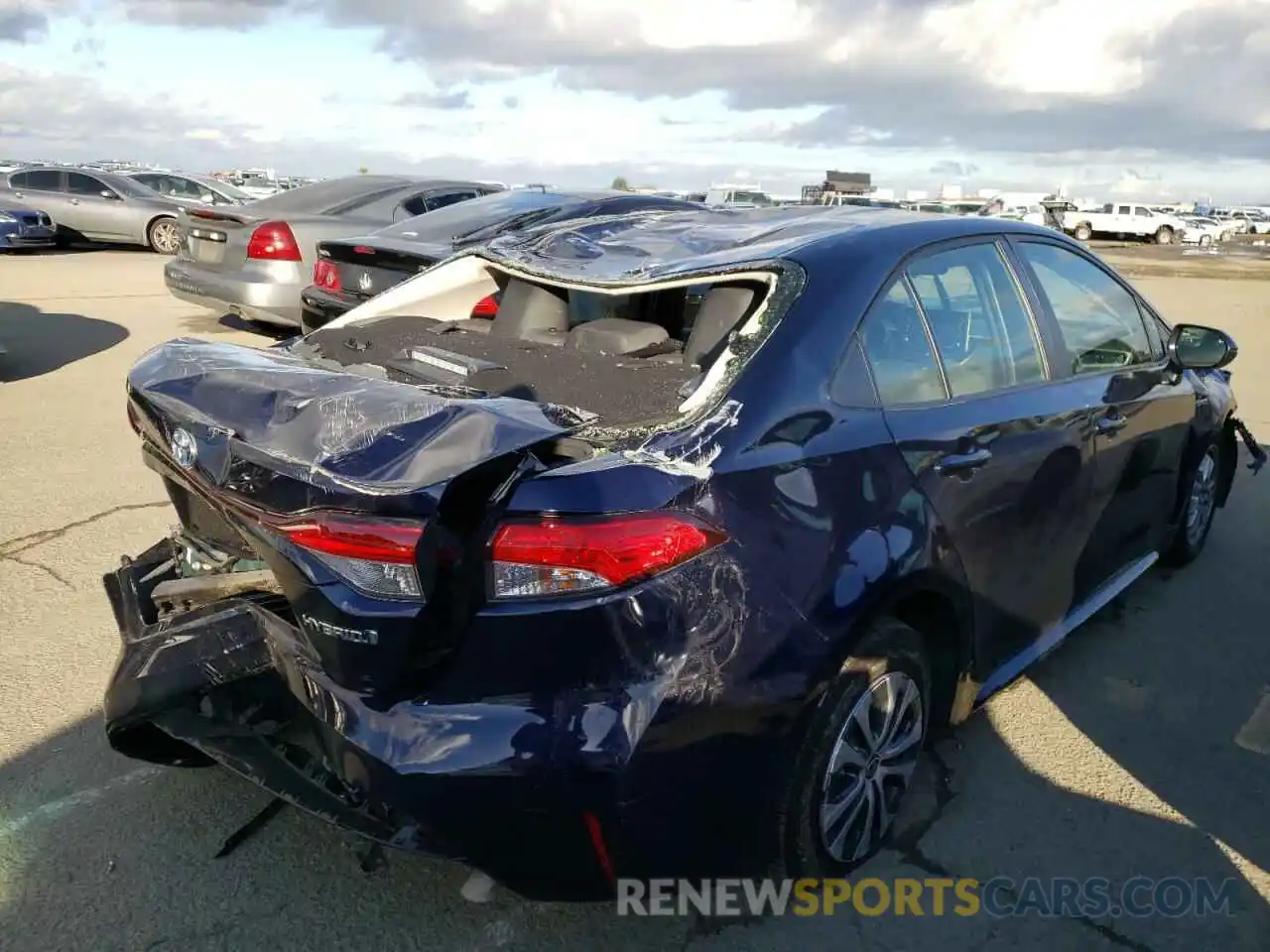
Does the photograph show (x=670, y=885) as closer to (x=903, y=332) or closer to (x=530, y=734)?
(x=530, y=734)

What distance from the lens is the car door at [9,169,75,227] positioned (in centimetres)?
1873

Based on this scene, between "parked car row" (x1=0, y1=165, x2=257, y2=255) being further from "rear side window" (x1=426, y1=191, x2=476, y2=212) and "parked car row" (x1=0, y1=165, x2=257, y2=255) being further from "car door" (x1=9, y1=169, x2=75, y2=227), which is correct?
"rear side window" (x1=426, y1=191, x2=476, y2=212)

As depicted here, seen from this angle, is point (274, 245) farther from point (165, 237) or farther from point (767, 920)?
point (165, 237)

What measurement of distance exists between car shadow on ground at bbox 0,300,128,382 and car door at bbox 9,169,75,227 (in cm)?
800

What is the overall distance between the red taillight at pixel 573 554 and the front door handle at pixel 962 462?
97 centimetres

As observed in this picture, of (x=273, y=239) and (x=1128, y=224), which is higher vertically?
(x=273, y=239)

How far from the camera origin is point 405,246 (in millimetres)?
7105

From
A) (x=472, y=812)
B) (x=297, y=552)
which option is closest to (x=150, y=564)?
(x=297, y=552)

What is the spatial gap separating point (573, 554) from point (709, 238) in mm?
1535

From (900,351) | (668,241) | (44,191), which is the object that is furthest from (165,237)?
(900,351)

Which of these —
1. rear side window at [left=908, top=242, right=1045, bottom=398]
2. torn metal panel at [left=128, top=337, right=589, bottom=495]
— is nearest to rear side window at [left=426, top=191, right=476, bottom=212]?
rear side window at [left=908, top=242, right=1045, bottom=398]

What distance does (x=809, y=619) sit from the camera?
7.25 ft

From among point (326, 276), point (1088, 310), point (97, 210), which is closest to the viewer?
point (1088, 310)

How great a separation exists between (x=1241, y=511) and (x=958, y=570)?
4.04m
